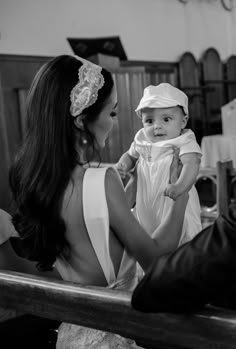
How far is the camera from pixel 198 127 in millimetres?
8492

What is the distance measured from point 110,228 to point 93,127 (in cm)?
32

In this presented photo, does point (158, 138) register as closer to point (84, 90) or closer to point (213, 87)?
point (84, 90)

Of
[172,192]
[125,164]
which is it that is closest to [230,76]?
[125,164]

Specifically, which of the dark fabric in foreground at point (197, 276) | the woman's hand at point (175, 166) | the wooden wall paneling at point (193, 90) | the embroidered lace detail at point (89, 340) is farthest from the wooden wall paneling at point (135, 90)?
the dark fabric in foreground at point (197, 276)

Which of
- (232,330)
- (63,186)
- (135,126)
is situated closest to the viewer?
(232,330)

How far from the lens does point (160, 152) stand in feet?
6.34

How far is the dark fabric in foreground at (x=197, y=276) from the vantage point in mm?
936

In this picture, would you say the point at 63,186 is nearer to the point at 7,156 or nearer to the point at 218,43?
the point at 7,156

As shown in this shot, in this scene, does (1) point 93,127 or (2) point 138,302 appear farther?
(1) point 93,127

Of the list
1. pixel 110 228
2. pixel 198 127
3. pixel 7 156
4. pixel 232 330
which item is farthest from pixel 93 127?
pixel 198 127

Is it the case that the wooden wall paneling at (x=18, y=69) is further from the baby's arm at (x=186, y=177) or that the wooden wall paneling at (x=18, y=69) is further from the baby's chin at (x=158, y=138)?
the baby's arm at (x=186, y=177)

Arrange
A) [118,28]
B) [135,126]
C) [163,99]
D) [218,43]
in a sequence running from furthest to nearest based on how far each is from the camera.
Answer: [218,43], [118,28], [135,126], [163,99]

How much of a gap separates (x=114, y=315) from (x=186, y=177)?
746 millimetres

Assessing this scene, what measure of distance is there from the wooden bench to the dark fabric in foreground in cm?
3
